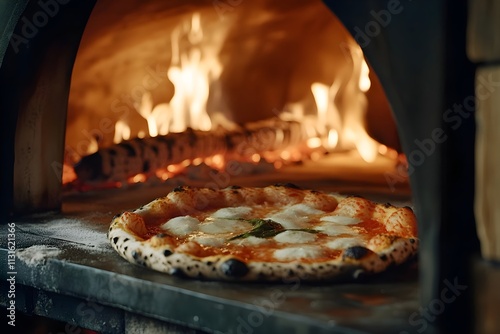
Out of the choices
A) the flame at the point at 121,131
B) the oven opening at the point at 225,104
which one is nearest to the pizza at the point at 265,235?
the oven opening at the point at 225,104

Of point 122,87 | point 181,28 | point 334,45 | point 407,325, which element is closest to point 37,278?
point 407,325

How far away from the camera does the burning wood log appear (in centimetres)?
436

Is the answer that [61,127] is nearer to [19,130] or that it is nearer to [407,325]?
[19,130]

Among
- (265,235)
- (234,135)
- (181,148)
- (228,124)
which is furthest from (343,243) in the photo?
(228,124)

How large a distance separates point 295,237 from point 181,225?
47cm

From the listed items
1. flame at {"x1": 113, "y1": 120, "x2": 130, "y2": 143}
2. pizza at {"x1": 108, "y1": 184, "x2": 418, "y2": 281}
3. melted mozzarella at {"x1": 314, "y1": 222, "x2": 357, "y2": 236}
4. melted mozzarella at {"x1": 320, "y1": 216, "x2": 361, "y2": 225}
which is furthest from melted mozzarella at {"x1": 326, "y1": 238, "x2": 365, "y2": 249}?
flame at {"x1": 113, "y1": 120, "x2": 130, "y2": 143}

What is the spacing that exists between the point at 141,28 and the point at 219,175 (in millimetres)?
1018

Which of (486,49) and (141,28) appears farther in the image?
(141,28)

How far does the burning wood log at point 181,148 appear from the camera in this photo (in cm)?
436

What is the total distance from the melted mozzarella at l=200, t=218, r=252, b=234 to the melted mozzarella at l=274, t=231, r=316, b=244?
22cm

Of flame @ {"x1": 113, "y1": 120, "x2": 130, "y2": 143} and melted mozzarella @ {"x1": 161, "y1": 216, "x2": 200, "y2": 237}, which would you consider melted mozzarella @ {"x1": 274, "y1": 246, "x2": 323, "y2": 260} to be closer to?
melted mozzarella @ {"x1": 161, "y1": 216, "x2": 200, "y2": 237}

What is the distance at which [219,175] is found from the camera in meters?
4.80

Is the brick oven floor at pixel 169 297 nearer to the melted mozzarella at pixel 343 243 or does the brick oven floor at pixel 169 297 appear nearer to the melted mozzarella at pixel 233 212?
the melted mozzarella at pixel 343 243

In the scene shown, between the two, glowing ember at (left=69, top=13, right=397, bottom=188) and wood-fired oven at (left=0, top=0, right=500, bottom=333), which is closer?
wood-fired oven at (left=0, top=0, right=500, bottom=333)
